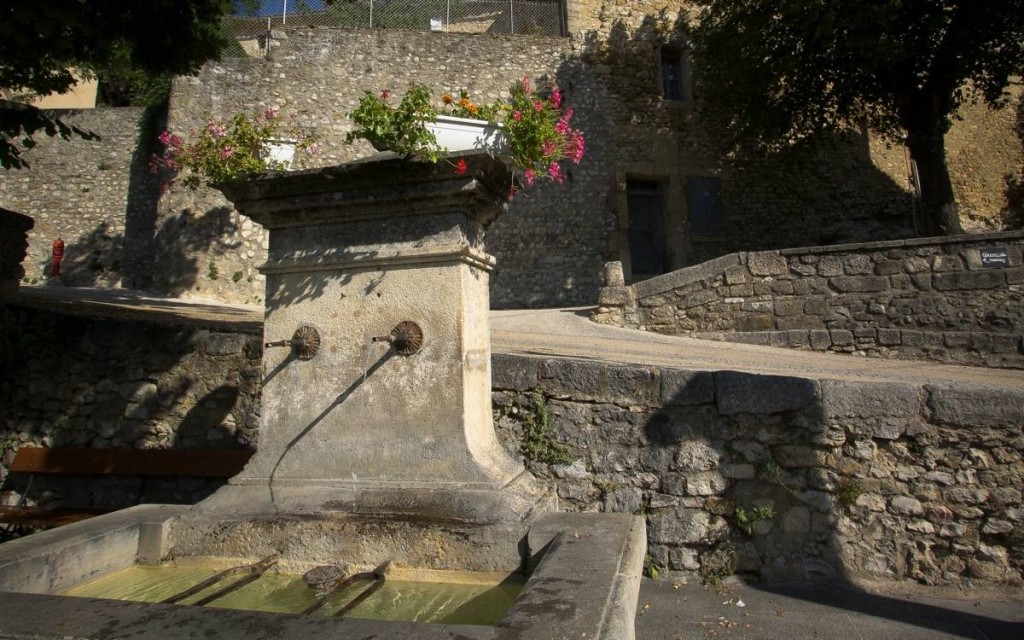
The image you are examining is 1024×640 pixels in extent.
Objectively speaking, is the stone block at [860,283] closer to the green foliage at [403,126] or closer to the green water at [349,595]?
the green foliage at [403,126]

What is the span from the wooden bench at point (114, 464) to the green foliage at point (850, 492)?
157 inches

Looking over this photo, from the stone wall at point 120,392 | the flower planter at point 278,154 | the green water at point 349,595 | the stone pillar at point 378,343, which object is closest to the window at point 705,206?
the stone wall at point 120,392

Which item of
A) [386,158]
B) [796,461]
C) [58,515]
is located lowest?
[58,515]

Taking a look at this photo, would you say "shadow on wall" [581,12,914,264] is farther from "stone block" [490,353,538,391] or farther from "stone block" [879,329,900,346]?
"stone block" [490,353,538,391]

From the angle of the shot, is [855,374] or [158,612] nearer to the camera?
[158,612]

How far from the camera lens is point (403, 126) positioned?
2697 mm

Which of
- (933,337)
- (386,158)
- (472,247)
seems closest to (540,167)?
(472,247)

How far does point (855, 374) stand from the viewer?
17.6 ft

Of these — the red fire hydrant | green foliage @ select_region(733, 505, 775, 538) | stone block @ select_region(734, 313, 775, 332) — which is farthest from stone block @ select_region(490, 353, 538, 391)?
the red fire hydrant

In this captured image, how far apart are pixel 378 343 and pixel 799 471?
2.60m

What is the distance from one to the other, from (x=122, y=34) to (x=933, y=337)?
8.51 m

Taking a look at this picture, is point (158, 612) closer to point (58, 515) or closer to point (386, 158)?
point (386, 158)

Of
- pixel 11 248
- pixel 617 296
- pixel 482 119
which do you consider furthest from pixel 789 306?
pixel 11 248

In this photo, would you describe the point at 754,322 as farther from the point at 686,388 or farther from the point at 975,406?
the point at 686,388
